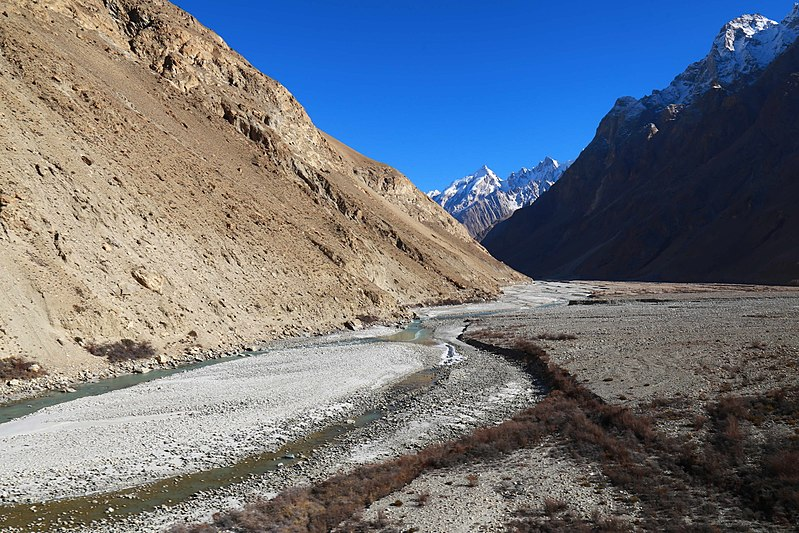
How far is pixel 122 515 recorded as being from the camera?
1106 cm

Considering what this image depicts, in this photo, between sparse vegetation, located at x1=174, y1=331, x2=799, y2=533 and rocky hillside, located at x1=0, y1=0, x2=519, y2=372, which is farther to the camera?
rocky hillside, located at x1=0, y1=0, x2=519, y2=372

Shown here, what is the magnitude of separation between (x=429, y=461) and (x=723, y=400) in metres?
9.87

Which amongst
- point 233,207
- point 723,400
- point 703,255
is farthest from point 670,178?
point 723,400

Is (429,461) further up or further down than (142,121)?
further down

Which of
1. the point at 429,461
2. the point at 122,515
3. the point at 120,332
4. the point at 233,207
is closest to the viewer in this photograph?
the point at 122,515

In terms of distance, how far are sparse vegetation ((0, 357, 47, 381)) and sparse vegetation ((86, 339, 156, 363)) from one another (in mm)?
3128

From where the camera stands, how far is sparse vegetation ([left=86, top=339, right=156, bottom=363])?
83.1 feet

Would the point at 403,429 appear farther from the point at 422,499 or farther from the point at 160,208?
the point at 160,208

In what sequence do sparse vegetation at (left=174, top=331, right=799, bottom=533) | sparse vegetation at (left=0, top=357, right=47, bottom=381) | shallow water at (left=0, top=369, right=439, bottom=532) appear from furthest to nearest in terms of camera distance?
sparse vegetation at (left=0, top=357, right=47, bottom=381)
shallow water at (left=0, top=369, right=439, bottom=532)
sparse vegetation at (left=174, top=331, right=799, bottom=533)

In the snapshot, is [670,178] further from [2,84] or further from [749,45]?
[2,84]

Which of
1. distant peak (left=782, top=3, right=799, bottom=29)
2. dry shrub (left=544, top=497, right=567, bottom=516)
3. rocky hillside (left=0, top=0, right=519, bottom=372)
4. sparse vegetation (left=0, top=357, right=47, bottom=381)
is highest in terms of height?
distant peak (left=782, top=3, right=799, bottom=29)

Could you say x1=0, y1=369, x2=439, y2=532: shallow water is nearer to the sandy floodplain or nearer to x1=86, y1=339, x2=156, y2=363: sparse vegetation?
the sandy floodplain

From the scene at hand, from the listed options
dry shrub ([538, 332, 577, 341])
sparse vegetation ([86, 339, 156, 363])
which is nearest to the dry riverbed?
sparse vegetation ([86, 339, 156, 363])

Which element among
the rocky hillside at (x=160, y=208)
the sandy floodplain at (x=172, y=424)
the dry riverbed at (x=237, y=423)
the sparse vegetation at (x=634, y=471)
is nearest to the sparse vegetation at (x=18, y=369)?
the rocky hillside at (x=160, y=208)
